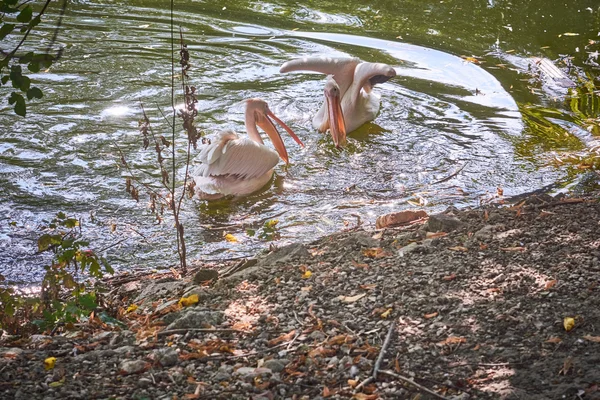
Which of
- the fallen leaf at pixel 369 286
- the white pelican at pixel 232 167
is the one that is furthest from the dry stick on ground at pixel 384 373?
the white pelican at pixel 232 167

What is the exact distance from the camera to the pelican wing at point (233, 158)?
289 inches

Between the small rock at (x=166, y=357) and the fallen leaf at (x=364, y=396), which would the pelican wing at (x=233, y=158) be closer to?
the small rock at (x=166, y=357)

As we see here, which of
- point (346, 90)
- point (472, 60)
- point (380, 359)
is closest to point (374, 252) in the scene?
point (380, 359)

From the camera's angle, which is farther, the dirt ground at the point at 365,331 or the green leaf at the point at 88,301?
the green leaf at the point at 88,301

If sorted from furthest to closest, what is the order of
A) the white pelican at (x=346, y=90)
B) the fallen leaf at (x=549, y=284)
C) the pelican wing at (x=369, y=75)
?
1. the pelican wing at (x=369, y=75)
2. the white pelican at (x=346, y=90)
3. the fallen leaf at (x=549, y=284)

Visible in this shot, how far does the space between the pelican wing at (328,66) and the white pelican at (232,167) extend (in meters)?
1.91

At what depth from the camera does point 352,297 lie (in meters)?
4.09

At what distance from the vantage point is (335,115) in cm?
843

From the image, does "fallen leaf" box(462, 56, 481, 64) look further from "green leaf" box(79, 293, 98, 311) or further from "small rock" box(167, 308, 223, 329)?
"green leaf" box(79, 293, 98, 311)

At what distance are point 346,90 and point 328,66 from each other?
0.44 metres

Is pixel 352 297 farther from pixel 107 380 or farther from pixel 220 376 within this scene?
pixel 107 380

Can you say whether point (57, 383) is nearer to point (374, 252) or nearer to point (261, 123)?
point (374, 252)

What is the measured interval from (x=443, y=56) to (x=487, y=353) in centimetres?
803

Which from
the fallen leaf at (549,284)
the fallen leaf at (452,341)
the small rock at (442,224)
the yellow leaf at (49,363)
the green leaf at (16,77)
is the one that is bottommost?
the yellow leaf at (49,363)
